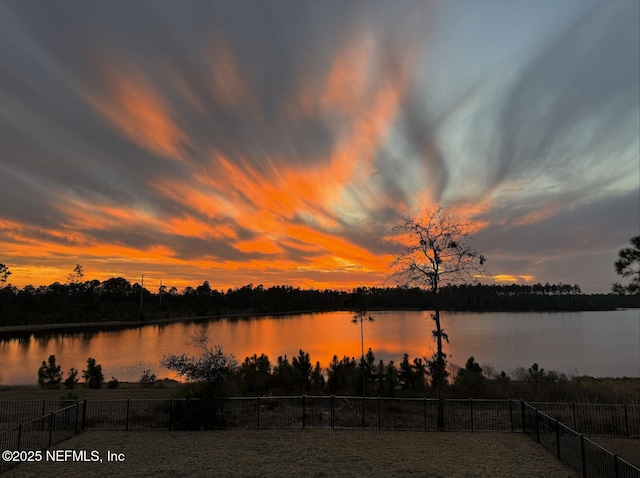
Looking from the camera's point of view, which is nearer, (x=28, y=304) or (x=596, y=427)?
(x=596, y=427)

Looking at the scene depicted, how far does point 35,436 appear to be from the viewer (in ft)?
45.3

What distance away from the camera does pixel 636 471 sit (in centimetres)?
946

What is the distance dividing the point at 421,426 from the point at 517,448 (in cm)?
459

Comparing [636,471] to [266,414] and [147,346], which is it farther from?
[147,346]

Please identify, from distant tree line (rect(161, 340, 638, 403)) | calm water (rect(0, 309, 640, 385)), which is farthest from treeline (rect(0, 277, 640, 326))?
distant tree line (rect(161, 340, 638, 403))

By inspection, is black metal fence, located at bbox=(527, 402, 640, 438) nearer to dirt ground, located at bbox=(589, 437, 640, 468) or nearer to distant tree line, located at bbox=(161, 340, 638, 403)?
dirt ground, located at bbox=(589, 437, 640, 468)

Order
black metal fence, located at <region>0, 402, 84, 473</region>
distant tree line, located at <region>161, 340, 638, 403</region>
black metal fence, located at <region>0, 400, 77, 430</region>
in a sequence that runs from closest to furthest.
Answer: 1. black metal fence, located at <region>0, 402, 84, 473</region>
2. black metal fence, located at <region>0, 400, 77, 430</region>
3. distant tree line, located at <region>161, 340, 638, 403</region>

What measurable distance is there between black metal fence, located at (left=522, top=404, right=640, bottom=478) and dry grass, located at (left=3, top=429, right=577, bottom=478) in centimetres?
34

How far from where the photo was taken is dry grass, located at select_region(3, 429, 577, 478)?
1130 cm

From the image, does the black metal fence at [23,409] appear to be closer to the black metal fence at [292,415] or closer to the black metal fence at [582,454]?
the black metal fence at [292,415]

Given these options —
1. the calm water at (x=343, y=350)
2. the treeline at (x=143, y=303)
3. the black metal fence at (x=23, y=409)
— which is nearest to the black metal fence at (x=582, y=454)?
the black metal fence at (x=23, y=409)

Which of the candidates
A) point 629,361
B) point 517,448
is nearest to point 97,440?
point 517,448

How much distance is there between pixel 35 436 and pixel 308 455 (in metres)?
9.09

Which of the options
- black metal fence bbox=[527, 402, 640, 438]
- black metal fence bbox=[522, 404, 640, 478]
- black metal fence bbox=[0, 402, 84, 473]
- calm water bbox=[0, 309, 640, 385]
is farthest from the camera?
calm water bbox=[0, 309, 640, 385]
